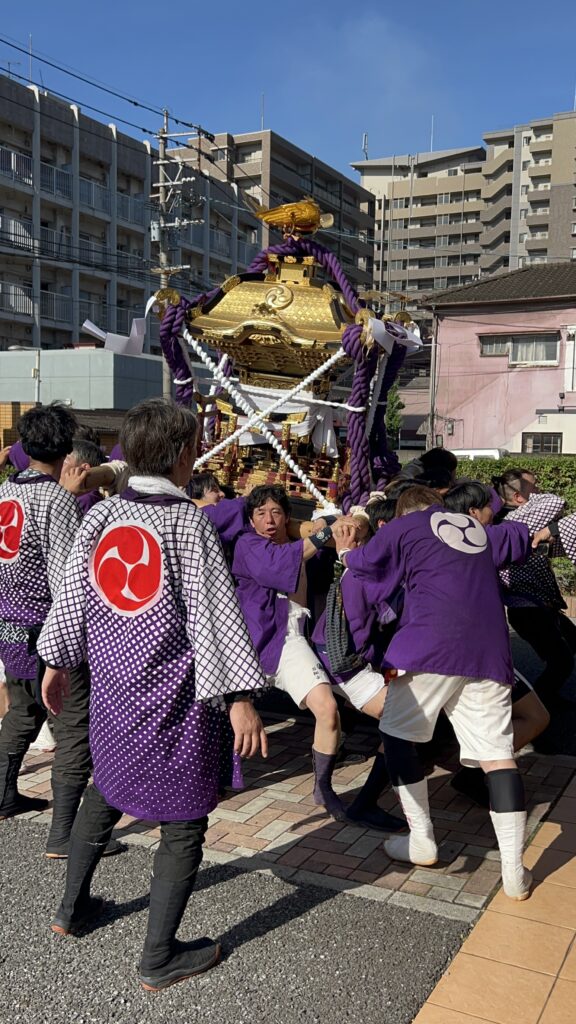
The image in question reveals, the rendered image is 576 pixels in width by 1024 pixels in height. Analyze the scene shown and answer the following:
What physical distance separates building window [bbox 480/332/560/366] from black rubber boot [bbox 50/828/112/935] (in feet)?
84.8

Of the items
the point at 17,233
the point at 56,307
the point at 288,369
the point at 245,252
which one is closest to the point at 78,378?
the point at 17,233

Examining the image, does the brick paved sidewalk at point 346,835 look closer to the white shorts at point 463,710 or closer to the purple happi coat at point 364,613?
the white shorts at point 463,710

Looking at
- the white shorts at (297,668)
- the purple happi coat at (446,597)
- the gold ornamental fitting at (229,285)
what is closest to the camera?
the purple happi coat at (446,597)

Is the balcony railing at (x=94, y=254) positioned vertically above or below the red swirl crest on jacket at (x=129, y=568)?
above

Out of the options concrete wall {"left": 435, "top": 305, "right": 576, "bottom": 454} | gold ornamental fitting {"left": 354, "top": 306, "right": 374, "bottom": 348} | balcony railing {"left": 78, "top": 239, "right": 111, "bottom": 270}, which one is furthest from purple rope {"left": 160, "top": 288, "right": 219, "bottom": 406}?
balcony railing {"left": 78, "top": 239, "right": 111, "bottom": 270}

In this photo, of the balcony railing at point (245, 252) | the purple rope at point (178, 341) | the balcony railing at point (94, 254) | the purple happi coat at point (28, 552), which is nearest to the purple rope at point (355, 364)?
the purple rope at point (178, 341)

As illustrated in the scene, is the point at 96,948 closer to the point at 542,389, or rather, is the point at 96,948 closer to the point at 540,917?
the point at 540,917

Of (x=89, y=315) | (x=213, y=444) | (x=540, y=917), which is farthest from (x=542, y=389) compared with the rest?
(x=540, y=917)

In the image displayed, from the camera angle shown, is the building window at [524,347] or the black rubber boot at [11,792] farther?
the building window at [524,347]

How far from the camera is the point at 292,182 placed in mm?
53250

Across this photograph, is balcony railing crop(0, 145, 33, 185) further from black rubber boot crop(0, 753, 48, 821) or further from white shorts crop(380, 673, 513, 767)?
white shorts crop(380, 673, 513, 767)

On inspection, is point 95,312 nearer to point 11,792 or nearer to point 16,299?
point 16,299

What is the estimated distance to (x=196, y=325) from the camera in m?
6.18

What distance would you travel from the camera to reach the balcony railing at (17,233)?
32.8 m
